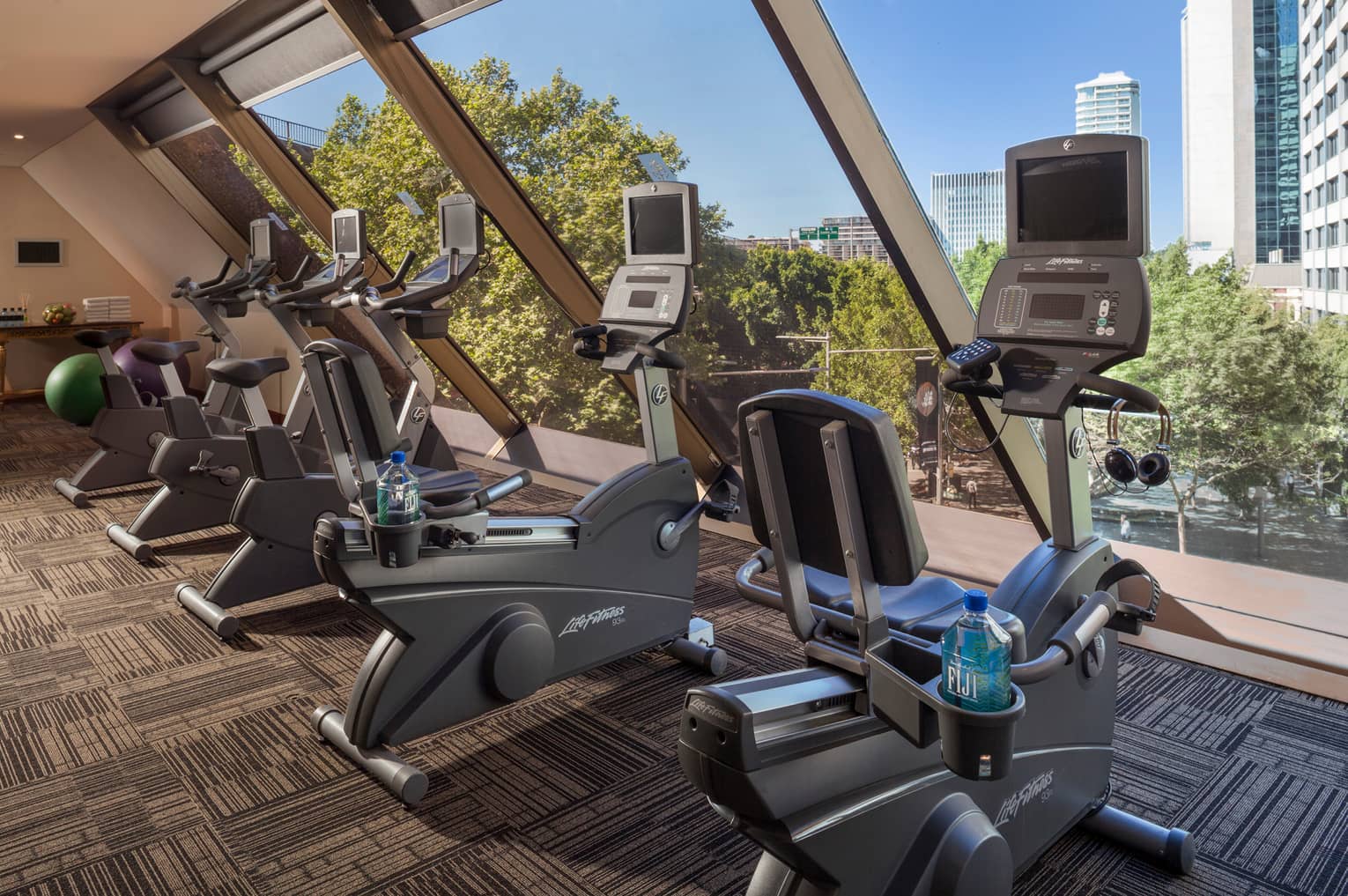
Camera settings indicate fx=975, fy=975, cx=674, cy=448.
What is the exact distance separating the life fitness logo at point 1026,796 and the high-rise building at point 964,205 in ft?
5.52

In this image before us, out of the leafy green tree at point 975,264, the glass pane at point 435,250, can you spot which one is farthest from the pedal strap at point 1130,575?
the glass pane at point 435,250

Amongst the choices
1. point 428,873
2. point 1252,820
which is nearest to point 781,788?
point 428,873

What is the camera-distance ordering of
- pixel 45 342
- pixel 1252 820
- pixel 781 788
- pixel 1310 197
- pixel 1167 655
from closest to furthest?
pixel 781 788, pixel 1252 820, pixel 1310 197, pixel 1167 655, pixel 45 342

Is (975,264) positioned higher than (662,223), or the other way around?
(662,223)

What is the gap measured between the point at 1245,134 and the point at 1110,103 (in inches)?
13.6

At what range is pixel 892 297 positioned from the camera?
11.2ft

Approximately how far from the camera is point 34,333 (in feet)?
27.8

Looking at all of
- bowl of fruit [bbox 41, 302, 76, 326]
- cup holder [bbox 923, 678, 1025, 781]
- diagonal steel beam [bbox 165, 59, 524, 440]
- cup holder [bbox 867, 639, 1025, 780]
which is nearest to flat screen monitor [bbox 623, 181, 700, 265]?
cup holder [bbox 867, 639, 1025, 780]

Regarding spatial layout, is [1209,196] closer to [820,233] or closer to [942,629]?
[820,233]

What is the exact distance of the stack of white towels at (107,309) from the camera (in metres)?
8.67

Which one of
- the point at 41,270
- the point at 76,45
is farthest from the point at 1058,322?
the point at 41,270

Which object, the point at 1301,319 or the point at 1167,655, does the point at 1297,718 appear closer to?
the point at 1167,655

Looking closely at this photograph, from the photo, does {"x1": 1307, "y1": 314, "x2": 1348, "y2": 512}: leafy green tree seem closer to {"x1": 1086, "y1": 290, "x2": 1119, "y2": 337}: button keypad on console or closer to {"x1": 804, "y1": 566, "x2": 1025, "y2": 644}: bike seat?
{"x1": 1086, "y1": 290, "x2": 1119, "y2": 337}: button keypad on console

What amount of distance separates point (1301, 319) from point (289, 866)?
2766mm
